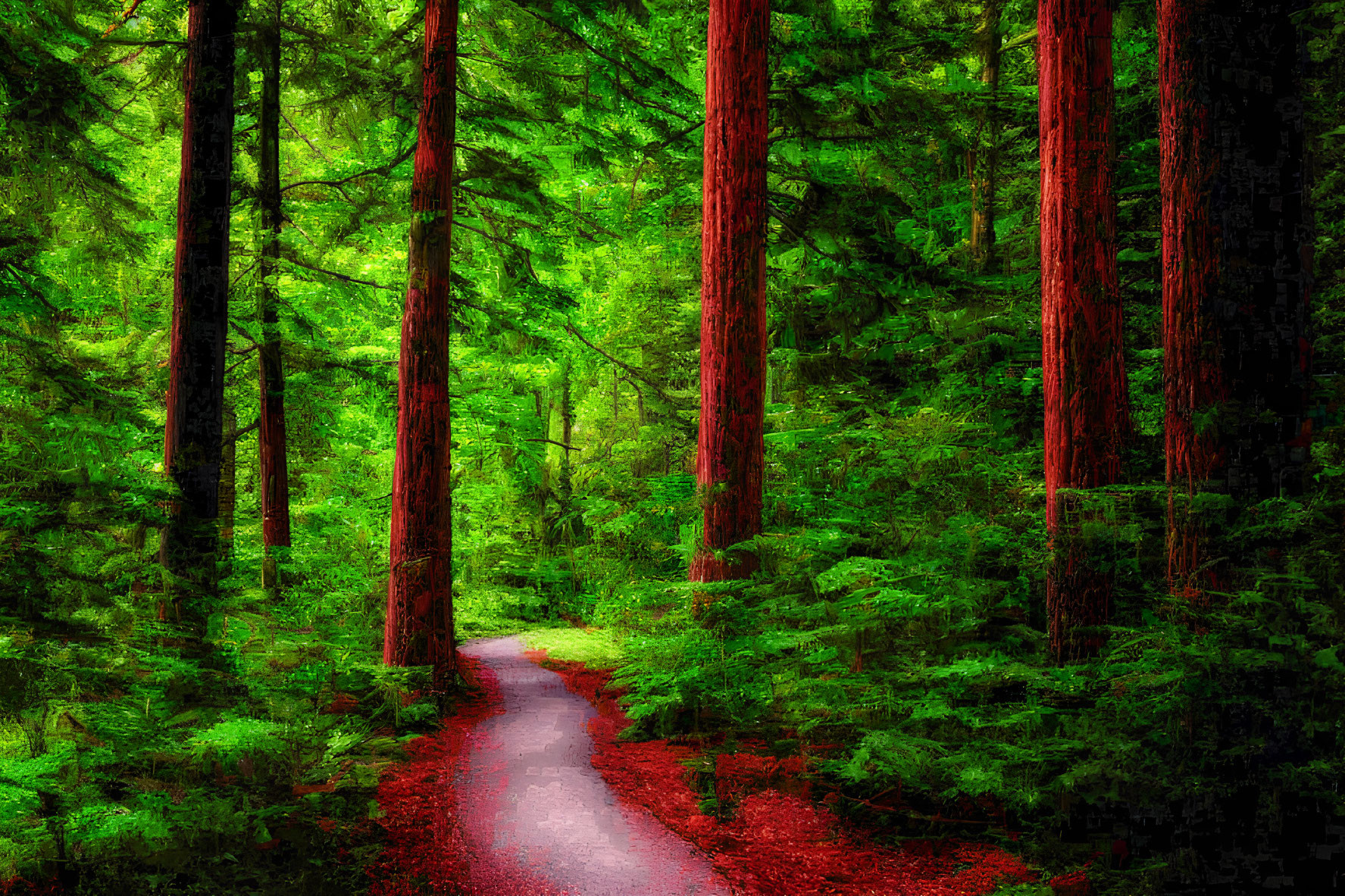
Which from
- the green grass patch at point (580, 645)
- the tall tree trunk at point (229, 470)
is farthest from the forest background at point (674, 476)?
the green grass patch at point (580, 645)

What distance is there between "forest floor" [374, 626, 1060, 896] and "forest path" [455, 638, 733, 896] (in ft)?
0.04

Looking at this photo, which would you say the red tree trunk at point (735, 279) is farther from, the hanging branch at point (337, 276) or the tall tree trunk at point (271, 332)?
the tall tree trunk at point (271, 332)

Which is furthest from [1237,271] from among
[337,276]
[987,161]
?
[337,276]

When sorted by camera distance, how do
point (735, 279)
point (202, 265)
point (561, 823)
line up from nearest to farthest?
point (561, 823)
point (202, 265)
point (735, 279)

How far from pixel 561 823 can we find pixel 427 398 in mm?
5882

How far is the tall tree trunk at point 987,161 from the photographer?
11.5 metres

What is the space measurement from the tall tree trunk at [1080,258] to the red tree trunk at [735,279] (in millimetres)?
2823

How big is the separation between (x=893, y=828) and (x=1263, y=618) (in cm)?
276

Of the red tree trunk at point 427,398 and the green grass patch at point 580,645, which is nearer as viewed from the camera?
the red tree trunk at point 427,398

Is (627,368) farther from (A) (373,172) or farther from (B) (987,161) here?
(B) (987,161)

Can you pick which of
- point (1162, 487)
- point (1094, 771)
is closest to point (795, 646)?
point (1094, 771)

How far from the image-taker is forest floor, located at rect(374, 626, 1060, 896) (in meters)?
4.76

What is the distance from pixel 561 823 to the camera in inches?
227

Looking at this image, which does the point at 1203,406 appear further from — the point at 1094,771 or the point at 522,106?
the point at 522,106
